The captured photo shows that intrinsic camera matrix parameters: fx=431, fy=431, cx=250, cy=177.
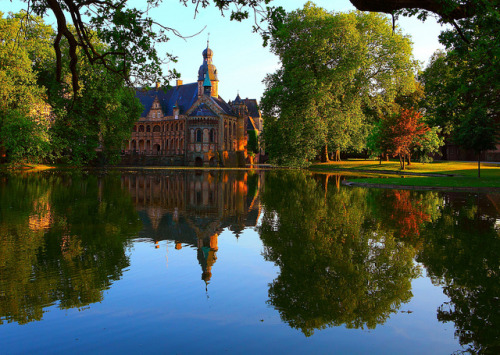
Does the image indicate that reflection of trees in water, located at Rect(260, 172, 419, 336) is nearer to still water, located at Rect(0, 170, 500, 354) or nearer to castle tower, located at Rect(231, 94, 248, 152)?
still water, located at Rect(0, 170, 500, 354)

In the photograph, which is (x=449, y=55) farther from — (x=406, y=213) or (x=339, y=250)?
(x=339, y=250)

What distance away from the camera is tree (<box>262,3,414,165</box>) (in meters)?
48.4

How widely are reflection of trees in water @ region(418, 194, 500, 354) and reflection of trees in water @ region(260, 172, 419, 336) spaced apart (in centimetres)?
56

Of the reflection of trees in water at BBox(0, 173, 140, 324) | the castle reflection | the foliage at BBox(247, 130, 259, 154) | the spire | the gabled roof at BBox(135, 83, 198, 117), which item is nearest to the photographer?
the reflection of trees in water at BBox(0, 173, 140, 324)

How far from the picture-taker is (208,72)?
319 feet

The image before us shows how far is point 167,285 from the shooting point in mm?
6961

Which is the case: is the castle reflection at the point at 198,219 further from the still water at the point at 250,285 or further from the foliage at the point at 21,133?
the foliage at the point at 21,133

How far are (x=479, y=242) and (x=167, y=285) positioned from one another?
7.52 metres

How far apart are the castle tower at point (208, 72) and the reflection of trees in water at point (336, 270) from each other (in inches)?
3439

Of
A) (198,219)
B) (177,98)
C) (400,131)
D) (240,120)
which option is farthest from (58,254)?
(177,98)

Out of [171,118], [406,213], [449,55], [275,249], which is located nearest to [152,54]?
[275,249]

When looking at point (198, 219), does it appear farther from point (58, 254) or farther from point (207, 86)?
point (207, 86)

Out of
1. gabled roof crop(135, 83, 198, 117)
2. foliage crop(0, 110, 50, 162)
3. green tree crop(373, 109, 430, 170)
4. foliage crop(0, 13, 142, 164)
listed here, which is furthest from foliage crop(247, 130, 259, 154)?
foliage crop(0, 110, 50, 162)

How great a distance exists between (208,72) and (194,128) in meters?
16.1
